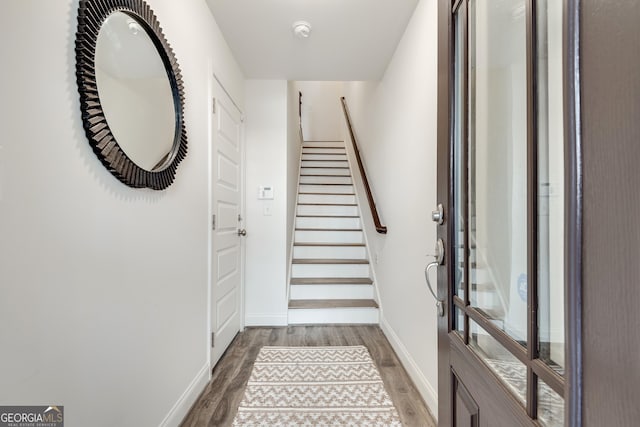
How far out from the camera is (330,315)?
114 inches

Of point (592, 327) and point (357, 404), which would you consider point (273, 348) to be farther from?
point (592, 327)

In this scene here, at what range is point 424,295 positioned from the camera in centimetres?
172

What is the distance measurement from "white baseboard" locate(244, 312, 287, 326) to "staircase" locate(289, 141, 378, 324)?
0.29 feet

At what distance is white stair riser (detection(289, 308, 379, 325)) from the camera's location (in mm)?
2889

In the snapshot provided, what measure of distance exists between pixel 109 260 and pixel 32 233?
28 centimetres

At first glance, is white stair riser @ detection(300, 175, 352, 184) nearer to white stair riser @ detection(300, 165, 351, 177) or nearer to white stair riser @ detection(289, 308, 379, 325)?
white stair riser @ detection(300, 165, 351, 177)

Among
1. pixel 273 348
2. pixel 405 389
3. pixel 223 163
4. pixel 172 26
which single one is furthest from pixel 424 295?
pixel 172 26

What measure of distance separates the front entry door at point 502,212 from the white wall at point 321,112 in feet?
17.7

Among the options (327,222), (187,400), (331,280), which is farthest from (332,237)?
(187,400)

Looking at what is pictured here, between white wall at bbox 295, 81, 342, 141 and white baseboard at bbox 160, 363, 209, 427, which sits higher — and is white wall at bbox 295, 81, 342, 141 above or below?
above

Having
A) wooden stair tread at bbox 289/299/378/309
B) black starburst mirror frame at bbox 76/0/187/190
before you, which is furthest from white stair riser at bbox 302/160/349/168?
black starburst mirror frame at bbox 76/0/187/190

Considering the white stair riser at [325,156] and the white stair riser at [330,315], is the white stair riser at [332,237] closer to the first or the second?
the white stair riser at [330,315]

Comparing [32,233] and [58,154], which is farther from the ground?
[58,154]

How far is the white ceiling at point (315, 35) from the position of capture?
1854 millimetres
